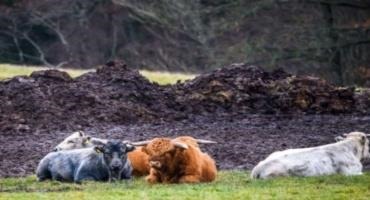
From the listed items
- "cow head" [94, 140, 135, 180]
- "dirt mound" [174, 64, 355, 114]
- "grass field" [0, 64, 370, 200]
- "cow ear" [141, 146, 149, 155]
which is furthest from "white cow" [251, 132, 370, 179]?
"dirt mound" [174, 64, 355, 114]

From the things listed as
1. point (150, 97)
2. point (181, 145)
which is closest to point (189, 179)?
point (181, 145)

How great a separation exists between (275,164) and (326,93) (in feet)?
32.6

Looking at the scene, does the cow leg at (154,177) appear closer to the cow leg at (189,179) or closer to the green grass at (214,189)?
the green grass at (214,189)

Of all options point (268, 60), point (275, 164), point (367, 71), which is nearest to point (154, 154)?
point (275, 164)

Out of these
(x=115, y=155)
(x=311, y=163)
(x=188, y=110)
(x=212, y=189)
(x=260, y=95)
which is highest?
(x=260, y=95)

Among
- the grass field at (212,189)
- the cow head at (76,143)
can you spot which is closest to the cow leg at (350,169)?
the grass field at (212,189)

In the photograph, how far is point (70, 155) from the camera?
707 inches

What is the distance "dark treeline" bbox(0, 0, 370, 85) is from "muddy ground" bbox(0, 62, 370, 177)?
15.2m

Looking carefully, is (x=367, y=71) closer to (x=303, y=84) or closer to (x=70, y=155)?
(x=303, y=84)

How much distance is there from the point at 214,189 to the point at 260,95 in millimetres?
11324

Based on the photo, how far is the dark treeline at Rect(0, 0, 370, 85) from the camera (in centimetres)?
4312

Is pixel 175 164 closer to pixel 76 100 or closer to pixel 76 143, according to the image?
pixel 76 143

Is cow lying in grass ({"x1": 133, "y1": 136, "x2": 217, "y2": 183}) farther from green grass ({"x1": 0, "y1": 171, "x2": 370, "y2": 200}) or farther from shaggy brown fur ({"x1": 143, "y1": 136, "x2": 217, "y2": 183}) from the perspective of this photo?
green grass ({"x1": 0, "y1": 171, "x2": 370, "y2": 200})

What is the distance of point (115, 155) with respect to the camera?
1680 cm
